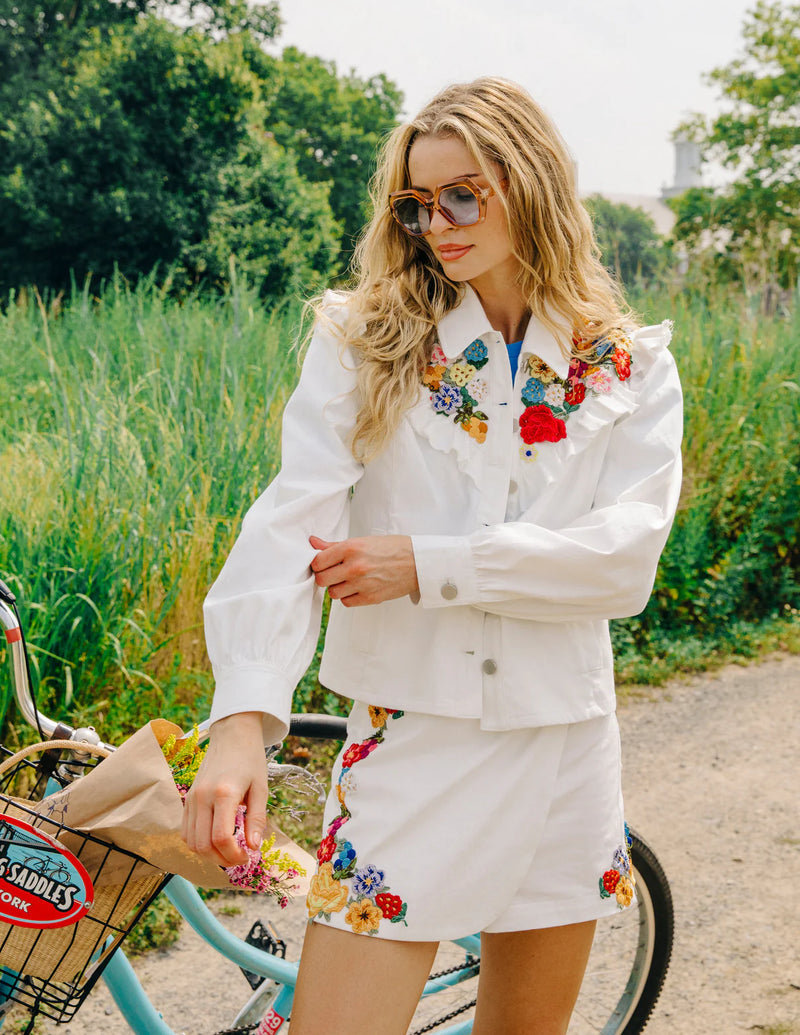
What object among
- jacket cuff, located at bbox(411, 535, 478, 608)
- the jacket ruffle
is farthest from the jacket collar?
jacket cuff, located at bbox(411, 535, 478, 608)

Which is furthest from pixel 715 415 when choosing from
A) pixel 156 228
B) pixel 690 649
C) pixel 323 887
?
pixel 156 228

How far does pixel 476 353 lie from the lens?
163 centimetres

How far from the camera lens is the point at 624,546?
4.80 feet

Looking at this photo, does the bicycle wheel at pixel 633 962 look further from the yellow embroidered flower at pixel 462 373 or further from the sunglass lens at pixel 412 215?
the sunglass lens at pixel 412 215

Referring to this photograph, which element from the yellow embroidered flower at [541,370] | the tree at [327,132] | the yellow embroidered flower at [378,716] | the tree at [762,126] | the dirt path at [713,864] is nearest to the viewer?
the yellow embroidered flower at [378,716]

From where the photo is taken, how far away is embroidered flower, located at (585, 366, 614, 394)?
162 cm

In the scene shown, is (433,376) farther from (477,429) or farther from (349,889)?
(349,889)

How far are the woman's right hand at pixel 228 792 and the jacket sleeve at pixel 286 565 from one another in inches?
1.2

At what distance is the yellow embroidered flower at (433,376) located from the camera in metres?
1.60

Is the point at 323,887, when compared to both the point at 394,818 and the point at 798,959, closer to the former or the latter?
the point at 394,818

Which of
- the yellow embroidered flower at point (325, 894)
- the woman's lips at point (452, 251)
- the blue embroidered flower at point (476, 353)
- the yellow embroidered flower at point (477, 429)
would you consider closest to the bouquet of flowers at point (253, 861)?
the yellow embroidered flower at point (325, 894)

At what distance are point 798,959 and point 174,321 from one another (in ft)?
15.9

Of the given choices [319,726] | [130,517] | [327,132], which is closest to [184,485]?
[130,517]

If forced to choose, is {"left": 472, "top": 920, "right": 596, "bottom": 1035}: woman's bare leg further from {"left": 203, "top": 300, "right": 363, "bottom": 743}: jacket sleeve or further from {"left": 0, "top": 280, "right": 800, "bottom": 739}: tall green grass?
{"left": 0, "top": 280, "right": 800, "bottom": 739}: tall green grass
